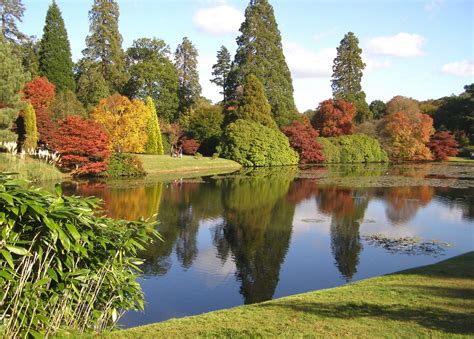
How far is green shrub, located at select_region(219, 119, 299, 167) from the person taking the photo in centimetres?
4506

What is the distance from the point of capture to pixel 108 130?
36.6 meters

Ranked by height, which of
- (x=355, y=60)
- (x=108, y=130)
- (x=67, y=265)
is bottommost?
(x=67, y=265)

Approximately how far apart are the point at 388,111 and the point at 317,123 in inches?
391

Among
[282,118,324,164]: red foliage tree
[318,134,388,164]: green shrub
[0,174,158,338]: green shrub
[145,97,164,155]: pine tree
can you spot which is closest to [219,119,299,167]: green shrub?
[282,118,324,164]: red foliage tree

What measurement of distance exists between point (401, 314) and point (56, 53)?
4462 cm

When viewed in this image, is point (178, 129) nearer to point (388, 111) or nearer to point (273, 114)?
point (273, 114)

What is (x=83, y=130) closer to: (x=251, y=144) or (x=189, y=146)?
(x=189, y=146)

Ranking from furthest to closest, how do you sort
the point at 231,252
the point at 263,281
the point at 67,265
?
1. the point at 231,252
2. the point at 263,281
3. the point at 67,265

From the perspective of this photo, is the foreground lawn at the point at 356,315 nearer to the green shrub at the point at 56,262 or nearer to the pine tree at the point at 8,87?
the green shrub at the point at 56,262

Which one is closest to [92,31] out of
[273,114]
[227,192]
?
[273,114]

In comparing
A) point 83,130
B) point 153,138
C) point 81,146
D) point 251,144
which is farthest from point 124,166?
point 251,144

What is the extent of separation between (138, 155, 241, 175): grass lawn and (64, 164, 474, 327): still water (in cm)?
723

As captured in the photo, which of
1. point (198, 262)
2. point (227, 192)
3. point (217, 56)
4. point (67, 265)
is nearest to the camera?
point (67, 265)

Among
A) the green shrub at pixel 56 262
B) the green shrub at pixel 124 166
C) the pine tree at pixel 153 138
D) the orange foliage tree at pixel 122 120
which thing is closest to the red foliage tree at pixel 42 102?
the orange foliage tree at pixel 122 120
